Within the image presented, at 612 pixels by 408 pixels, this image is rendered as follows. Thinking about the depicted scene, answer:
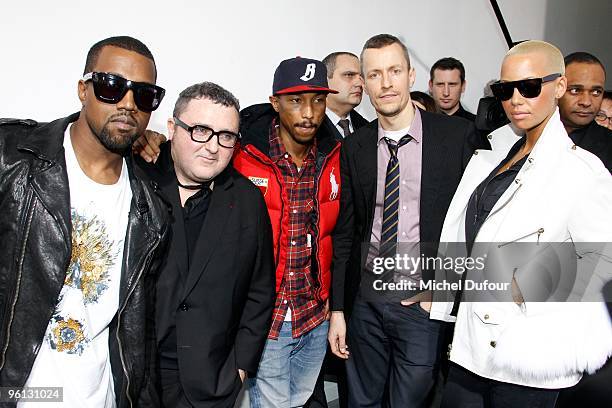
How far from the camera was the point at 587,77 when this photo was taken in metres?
3.19

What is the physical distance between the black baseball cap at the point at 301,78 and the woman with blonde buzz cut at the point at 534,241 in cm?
75

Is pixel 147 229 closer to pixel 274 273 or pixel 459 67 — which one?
pixel 274 273

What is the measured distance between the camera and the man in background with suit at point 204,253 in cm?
202

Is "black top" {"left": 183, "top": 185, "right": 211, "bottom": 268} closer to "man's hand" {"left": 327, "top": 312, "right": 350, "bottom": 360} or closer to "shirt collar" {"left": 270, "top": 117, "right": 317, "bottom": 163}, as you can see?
"shirt collar" {"left": 270, "top": 117, "right": 317, "bottom": 163}

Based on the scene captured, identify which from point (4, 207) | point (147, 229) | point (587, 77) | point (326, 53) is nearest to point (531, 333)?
point (147, 229)

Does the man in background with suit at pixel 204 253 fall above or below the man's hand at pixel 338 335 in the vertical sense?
above

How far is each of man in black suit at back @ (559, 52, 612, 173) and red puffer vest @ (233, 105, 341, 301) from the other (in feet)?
4.61

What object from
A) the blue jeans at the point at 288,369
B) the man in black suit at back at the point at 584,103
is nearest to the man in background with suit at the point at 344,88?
the man in black suit at back at the point at 584,103

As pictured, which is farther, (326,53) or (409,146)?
(326,53)

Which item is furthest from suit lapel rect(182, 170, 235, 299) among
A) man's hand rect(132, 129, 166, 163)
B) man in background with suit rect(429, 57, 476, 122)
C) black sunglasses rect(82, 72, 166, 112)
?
man in background with suit rect(429, 57, 476, 122)

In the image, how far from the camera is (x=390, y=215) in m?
2.60

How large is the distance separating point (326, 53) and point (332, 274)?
1886mm

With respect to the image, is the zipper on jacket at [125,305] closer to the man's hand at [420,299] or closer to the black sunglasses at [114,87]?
the black sunglasses at [114,87]

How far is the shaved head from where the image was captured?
81.1 inches
